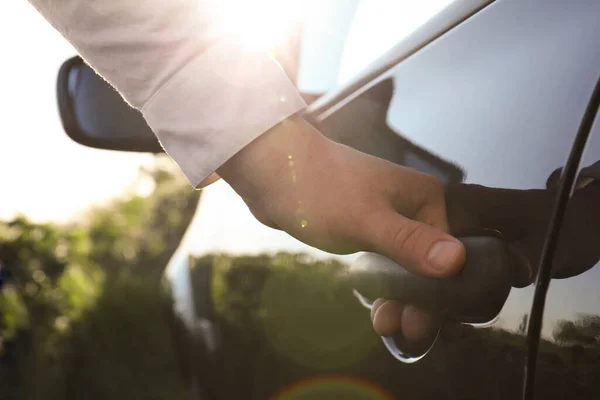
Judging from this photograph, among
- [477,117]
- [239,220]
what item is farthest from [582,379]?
[239,220]

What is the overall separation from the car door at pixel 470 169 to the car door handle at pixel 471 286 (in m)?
0.02

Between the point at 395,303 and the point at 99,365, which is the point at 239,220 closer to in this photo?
the point at 395,303

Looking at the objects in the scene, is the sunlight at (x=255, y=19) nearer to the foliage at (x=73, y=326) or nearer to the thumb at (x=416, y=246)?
the thumb at (x=416, y=246)

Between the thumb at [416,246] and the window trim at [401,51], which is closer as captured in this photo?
the thumb at [416,246]

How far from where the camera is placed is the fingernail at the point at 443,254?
981mm

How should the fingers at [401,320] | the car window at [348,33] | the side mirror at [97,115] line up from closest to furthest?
the fingers at [401,320] → the car window at [348,33] → the side mirror at [97,115]

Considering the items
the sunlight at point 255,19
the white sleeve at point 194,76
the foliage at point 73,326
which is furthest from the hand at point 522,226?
the foliage at point 73,326

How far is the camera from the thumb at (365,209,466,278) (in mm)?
987

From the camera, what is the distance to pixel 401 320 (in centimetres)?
117

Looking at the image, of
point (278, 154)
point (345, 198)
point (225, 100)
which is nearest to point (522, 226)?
point (345, 198)

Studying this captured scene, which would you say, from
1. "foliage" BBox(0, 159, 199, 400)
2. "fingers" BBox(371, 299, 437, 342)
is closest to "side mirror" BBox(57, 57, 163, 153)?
"fingers" BBox(371, 299, 437, 342)

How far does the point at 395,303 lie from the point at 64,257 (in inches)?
348

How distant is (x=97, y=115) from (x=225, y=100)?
1073 millimetres

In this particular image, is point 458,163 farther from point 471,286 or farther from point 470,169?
point 471,286
